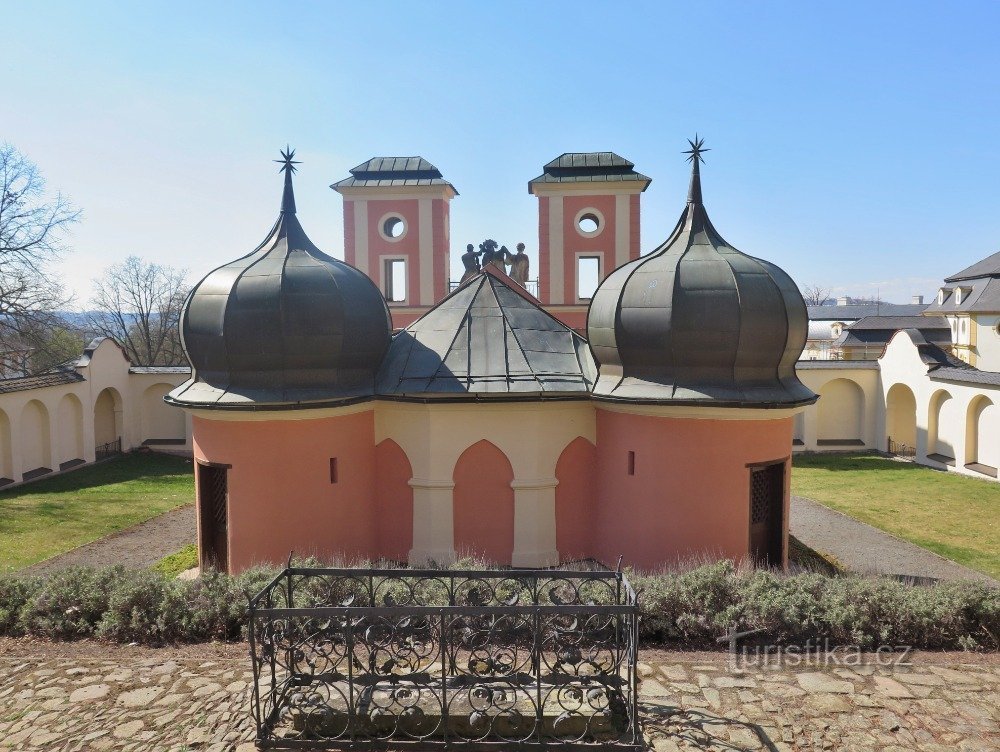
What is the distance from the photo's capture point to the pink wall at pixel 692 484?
396 inches

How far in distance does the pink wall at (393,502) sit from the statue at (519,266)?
8.44 metres

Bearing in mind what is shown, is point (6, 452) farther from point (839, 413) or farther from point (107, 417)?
point (839, 413)

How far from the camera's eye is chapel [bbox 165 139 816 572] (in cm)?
995

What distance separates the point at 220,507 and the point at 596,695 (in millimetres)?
7447

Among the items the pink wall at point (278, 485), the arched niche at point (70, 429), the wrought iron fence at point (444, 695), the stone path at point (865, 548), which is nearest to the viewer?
the wrought iron fence at point (444, 695)

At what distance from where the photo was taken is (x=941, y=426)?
22.0 metres

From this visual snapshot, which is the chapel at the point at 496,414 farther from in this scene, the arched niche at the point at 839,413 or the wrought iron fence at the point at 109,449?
the arched niche at the point at 839,413

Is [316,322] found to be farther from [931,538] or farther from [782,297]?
[931,538]

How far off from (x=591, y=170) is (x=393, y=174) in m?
5.69

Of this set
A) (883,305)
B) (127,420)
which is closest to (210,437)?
(127,420)

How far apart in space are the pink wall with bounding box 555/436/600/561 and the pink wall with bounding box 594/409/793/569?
2.89 feet

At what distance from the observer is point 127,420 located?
78.3ft

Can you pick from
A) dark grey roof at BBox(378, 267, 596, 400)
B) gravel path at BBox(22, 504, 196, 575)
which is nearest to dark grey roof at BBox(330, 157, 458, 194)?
dark grey roof at BBox(378, 267, 596, 400)

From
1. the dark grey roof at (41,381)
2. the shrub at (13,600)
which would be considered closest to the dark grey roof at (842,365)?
the shrub at (13,600)
